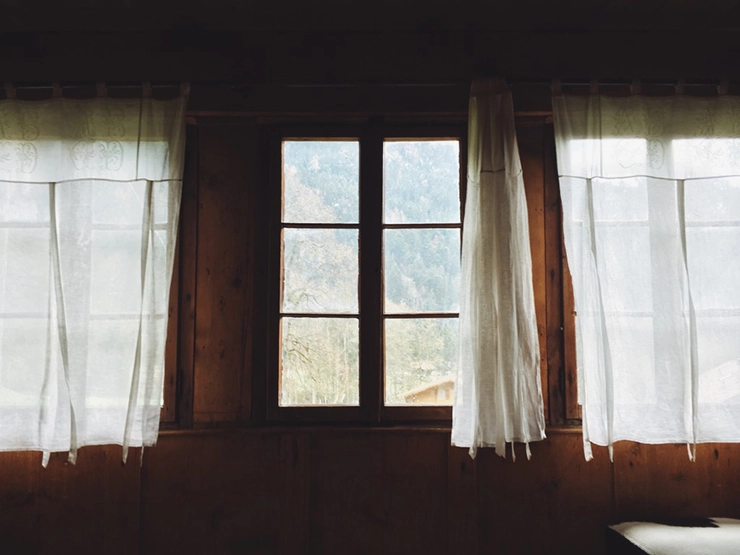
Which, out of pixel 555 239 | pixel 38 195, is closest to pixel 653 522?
pixel 555 239

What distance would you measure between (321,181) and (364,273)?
48 cm

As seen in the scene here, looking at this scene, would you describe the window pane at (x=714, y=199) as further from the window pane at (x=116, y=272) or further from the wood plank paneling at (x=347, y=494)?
the window pane at (x=116, y=272)

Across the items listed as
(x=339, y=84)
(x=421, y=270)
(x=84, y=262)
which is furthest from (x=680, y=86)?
(x=84, y=262)

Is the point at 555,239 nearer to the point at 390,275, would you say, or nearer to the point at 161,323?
the point at 390,275

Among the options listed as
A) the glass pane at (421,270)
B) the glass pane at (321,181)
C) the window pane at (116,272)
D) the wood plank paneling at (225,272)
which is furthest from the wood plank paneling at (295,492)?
the glass pane at (321,181)

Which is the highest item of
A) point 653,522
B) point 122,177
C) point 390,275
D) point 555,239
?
point 122,177

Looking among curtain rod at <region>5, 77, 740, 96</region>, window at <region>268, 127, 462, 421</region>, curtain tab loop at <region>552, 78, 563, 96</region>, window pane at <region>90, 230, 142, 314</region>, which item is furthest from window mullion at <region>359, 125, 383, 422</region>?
window pane at <region>90, 230, 142, 314</region>

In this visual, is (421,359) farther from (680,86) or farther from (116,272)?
(680,86)

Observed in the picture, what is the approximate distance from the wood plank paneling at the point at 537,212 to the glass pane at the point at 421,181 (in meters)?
0.32

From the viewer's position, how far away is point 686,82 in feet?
7.82

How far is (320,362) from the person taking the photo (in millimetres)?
2400

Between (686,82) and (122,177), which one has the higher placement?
(686,82)

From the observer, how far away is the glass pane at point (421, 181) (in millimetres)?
2449

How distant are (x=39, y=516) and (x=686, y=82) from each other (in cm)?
343
